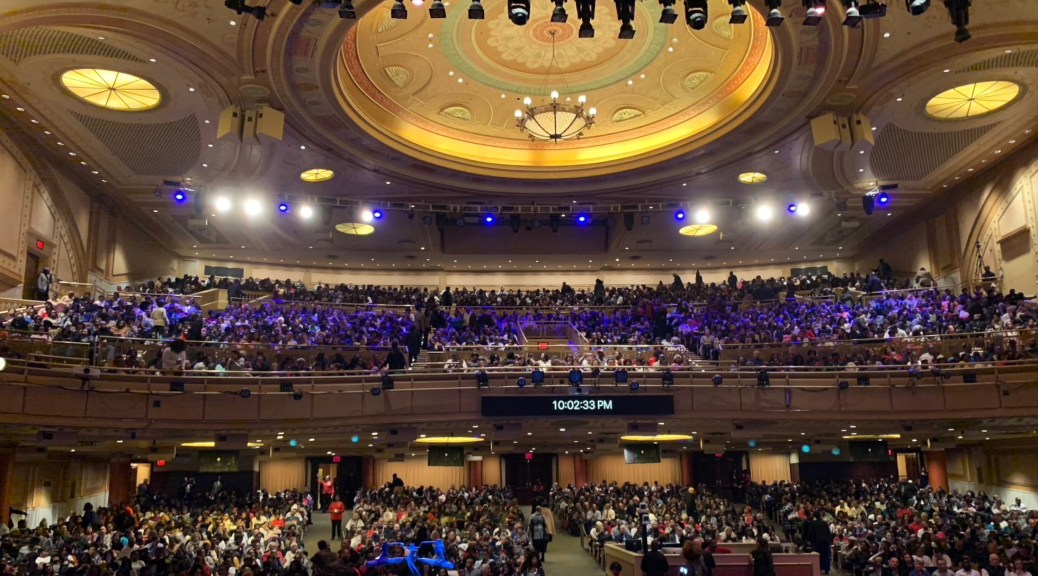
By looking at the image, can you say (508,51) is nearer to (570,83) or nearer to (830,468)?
(570,83)

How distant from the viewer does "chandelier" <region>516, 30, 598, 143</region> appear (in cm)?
1933

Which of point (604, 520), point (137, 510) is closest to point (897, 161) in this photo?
point (604, 520)

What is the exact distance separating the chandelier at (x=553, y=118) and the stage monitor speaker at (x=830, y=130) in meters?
5.50

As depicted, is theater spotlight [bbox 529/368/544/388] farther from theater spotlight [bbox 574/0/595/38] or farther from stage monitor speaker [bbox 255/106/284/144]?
stage monitor speaker [bbox 255/106/284/144]

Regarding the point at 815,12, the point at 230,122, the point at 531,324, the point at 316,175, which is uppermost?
the point at 316,175

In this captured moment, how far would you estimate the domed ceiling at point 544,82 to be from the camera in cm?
1752

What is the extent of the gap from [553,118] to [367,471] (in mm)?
15053

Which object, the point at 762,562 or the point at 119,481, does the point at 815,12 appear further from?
the point at 119,481

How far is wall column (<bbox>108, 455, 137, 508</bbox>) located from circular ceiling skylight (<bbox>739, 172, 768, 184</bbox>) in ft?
69.4

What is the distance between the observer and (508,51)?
18.9 meters

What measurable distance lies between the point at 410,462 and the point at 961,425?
710 inches

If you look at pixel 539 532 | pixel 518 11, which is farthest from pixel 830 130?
pixel 539 532

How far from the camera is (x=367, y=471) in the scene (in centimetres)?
2758

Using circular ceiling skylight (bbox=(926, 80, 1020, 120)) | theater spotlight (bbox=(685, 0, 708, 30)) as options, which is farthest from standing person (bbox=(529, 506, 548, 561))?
circular ceiling skylight (bbox=(926, 80, 1020, 120))
